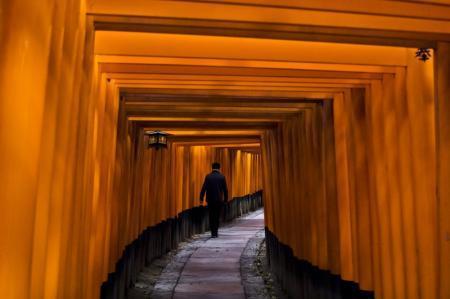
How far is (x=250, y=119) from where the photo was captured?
6473mm

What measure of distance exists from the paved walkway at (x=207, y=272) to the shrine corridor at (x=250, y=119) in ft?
1.53

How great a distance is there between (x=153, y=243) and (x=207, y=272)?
1451mm

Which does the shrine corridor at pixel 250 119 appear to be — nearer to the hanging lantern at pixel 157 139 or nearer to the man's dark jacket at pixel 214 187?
the hanging lantern at pixel 157 139

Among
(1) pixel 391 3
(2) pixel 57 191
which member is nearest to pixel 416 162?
Result: (1) pixel 391 3

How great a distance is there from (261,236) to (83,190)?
36.5ft

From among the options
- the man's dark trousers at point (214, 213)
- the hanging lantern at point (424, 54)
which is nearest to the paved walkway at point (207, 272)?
the man's dark trousers at point (214, 213)

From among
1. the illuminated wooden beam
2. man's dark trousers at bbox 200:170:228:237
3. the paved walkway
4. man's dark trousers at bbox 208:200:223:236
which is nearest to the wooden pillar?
the illuminated wooden beam

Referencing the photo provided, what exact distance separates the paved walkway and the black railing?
18.4 inches

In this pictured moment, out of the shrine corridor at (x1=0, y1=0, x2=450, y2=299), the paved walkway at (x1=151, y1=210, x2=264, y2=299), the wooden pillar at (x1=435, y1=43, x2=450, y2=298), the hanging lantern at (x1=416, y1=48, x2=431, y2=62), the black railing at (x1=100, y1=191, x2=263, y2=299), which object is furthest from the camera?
the paved walkway at (x1=151, y1=210, x2=264, y2=299)

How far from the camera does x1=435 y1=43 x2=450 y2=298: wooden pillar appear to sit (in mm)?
2756

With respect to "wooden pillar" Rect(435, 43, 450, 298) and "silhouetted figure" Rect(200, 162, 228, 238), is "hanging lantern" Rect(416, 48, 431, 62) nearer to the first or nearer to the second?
"wooden pillar" Rect(435, 43, 450, 298)

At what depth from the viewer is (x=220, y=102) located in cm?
535

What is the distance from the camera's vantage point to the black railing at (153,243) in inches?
215

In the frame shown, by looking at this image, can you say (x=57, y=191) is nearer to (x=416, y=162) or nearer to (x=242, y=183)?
(x=416, y=162)
